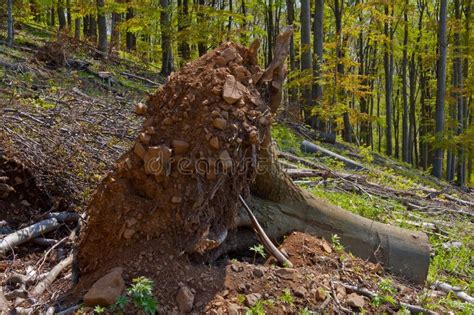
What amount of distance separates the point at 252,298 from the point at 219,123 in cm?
116

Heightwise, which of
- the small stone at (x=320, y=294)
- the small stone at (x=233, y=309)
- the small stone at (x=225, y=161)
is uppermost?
the small stone at (x=225, y=161)

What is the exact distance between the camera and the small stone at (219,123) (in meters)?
3.07

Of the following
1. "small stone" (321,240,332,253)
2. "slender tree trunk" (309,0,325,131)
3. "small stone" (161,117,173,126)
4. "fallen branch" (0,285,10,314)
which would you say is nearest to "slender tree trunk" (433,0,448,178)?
"slender tree trunk" (309,0,325,131)

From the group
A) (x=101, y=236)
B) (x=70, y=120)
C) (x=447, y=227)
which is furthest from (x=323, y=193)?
(x=101, y=236)

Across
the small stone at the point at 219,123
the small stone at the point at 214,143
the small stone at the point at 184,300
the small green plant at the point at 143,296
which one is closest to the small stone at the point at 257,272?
the small stone at the point at 184,300

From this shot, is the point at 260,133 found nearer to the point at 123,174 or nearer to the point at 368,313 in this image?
the point at 123,174

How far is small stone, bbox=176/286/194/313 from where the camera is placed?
8.95ft

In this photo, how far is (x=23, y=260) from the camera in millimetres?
3748

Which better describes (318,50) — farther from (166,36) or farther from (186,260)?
(186,260)

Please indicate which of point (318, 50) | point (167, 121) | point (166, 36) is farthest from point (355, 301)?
point (166, 36)

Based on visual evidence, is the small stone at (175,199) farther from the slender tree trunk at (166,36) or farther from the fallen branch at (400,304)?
the slender tree trunk at (166,36)

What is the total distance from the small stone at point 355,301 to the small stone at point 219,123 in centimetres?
154

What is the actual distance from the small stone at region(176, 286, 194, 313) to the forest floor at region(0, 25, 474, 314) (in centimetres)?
3

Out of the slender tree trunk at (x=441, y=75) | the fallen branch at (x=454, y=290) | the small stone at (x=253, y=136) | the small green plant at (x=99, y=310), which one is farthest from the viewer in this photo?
the slender tree trunk at (x=441, y=75)
